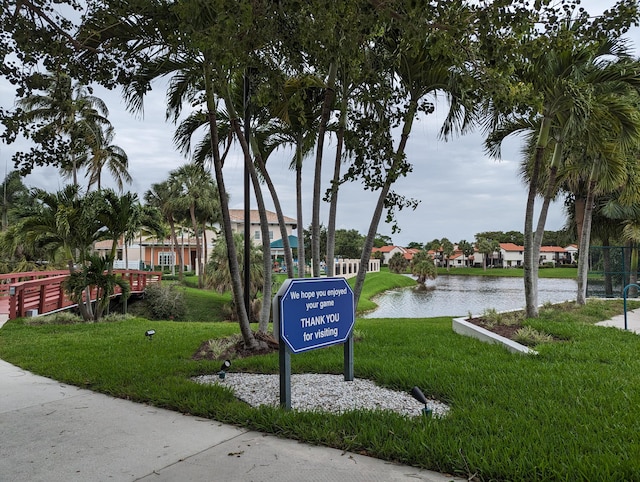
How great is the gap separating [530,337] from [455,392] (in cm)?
381

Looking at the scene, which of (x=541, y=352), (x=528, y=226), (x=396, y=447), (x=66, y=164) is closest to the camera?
(x=396, y=447)

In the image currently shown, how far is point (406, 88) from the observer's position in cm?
792

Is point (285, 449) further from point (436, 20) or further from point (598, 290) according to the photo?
point (598, 290)

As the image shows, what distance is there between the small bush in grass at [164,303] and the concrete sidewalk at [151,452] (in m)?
17.6

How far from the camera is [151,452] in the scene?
11.4ft

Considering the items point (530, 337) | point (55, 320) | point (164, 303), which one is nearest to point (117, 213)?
point (55, 320)

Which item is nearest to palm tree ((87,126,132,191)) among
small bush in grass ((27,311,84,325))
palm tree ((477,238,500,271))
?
small bush in grass ((27,311,84,325))

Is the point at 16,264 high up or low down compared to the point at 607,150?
down

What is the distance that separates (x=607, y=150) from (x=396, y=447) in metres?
10.6

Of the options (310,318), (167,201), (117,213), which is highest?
(167,201)

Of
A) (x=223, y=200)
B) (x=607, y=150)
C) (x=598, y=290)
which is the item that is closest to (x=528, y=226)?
(x=607, y=150)

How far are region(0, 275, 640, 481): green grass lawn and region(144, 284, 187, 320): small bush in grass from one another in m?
12.7

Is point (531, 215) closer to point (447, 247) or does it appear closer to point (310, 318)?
point (310, 318)

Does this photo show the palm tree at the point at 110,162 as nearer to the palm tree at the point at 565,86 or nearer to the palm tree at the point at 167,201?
the palm tree at the point at 167,201
